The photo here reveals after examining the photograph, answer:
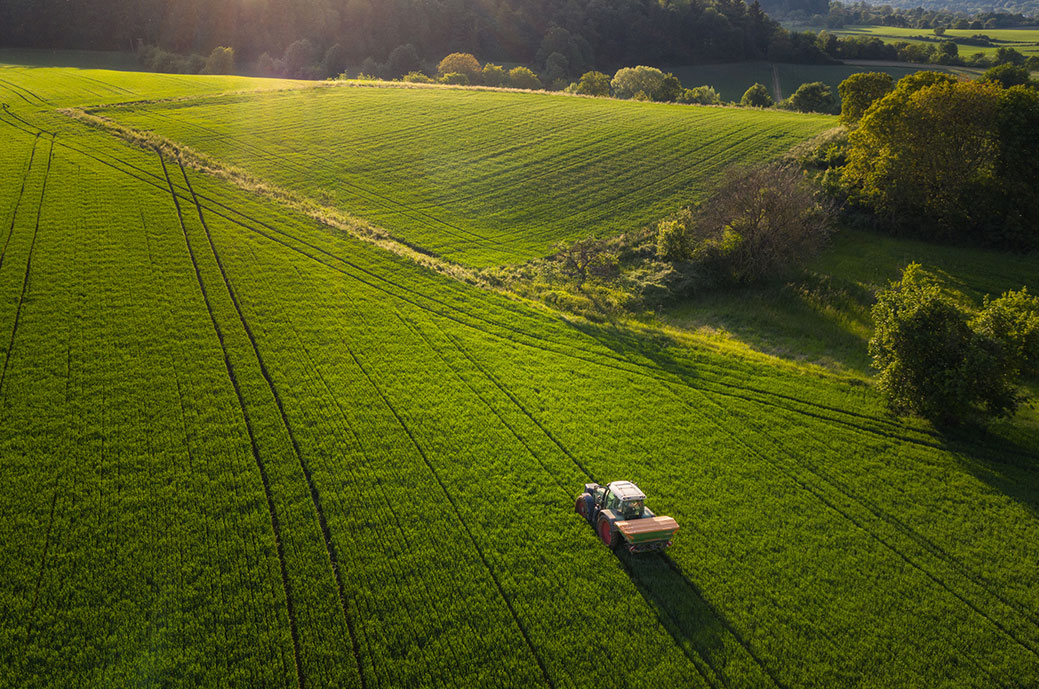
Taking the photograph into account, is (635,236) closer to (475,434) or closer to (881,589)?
(475,434)

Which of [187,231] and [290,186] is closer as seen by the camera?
[187,231]

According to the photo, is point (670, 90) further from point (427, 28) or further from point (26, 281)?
point (26, 281)

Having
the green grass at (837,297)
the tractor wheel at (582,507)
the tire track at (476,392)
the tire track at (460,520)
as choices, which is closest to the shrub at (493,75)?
the green grass at (837,297)

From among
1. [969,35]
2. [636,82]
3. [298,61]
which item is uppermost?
[969,35]

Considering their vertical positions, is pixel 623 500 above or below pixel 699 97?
below

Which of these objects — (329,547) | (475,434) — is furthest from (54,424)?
(475,434)

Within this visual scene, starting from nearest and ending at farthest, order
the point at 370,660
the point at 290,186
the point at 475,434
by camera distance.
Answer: the point at 370,660, the point at 475,434, the point at 290,186

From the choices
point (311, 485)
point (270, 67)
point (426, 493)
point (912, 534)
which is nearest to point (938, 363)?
point (912, 534)
